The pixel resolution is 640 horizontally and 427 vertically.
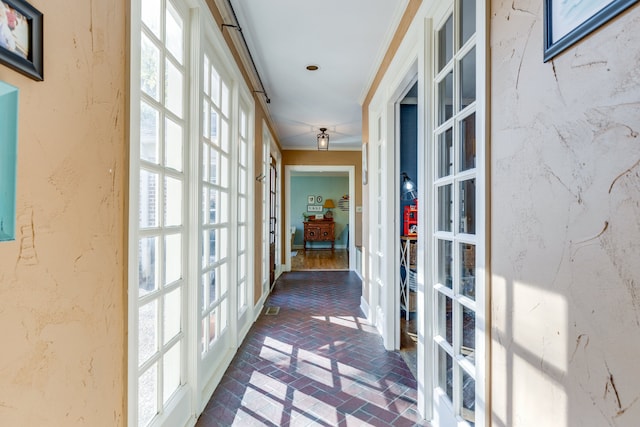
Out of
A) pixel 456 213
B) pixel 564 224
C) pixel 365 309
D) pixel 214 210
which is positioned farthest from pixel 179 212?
pixel 365 309

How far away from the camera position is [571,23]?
2.60 feet

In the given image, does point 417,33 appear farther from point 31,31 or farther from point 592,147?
point 31,31

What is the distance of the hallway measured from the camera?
1.92m

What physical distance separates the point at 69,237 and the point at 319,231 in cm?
979

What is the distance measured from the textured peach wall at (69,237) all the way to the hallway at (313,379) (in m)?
1.06

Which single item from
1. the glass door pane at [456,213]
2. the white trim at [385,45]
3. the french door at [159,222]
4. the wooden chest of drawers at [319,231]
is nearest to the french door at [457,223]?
the glass door pane at [456,213]

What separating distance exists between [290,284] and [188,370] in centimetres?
369

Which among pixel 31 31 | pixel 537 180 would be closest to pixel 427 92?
pixel 537 180

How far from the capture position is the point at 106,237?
3.37 ft

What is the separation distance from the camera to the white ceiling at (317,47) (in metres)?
2.29

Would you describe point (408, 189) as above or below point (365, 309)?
above

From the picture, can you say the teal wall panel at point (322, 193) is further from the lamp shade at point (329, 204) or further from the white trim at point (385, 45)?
the white trim at point (385, 45)

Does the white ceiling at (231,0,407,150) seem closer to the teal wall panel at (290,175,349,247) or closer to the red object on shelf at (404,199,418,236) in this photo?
the red object on shelf at (404,199,418,236)

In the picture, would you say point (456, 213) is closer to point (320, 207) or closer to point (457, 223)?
point (457, 223)
